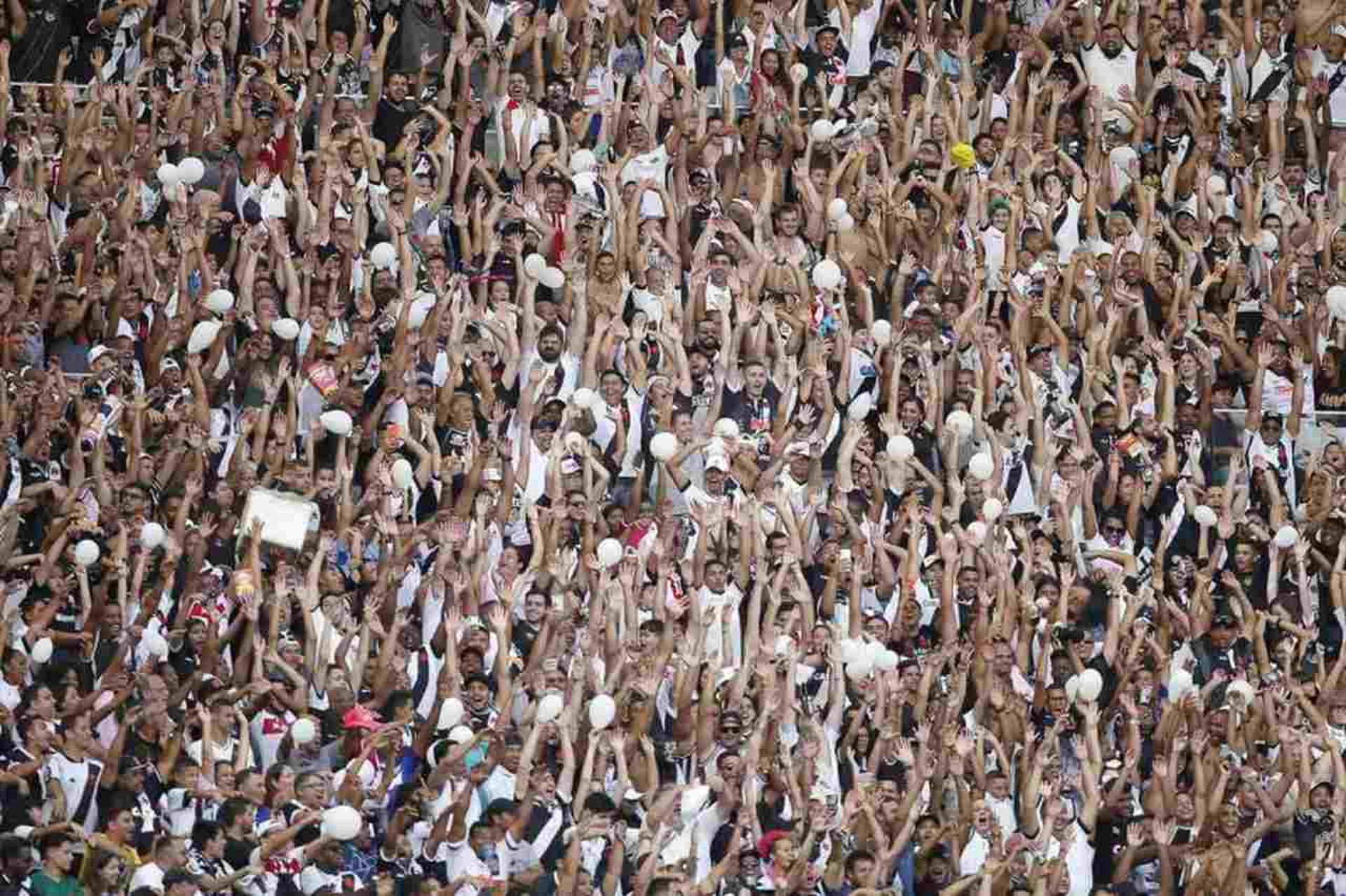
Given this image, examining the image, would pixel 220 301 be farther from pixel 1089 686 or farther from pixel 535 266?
pixel 1089 686

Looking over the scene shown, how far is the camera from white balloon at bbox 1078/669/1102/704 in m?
17.8

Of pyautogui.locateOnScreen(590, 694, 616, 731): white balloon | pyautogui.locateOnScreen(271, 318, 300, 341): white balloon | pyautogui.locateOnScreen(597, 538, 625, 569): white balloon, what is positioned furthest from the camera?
pyautogui.locateOnScreen(271, 318, 300, 341): white balloon

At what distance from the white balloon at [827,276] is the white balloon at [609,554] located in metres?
2.25

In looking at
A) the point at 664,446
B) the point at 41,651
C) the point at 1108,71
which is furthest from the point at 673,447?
the point at 1108,71

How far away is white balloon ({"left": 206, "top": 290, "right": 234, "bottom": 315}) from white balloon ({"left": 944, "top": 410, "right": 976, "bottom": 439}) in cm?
402

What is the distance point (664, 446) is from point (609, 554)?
83 cm

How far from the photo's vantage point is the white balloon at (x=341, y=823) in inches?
650

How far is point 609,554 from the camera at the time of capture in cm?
1802

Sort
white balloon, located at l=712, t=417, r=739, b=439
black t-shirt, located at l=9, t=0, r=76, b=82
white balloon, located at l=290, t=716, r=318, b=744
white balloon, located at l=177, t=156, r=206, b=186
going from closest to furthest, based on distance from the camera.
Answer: white balloon, located at l=290, t=716, r=318, b=744 → white balloon, located at l=712, t=417, r=739, b=439 → white balloon, located at l=177, t=156, r=206, b=186 → black t-shirt, located at l=9, t=0, r=76, b=82

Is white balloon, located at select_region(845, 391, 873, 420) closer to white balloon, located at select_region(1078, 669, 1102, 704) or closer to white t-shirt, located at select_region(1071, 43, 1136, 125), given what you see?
white balloon, located at select_region(1078, 669, 1102, 704)

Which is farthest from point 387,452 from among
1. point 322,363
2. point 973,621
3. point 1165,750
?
point 1165,750

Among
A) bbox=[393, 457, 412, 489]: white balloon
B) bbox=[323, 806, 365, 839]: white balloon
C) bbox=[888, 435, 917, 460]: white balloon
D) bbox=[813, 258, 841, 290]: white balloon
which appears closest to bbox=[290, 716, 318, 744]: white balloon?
bbox=[323, 806, 365, 839]: white balloon

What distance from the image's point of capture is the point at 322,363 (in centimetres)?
1895

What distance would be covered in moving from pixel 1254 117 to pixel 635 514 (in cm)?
506
